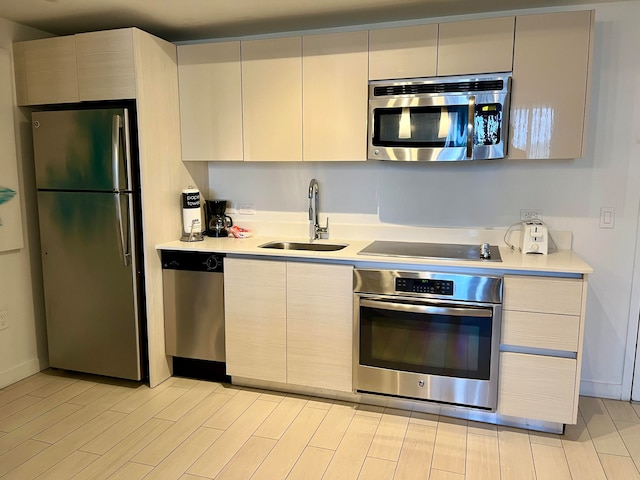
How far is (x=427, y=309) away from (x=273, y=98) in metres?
1.60

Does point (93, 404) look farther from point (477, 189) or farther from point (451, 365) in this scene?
point (477, 189)

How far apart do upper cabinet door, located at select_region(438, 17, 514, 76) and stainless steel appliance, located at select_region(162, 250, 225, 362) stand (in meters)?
1.75

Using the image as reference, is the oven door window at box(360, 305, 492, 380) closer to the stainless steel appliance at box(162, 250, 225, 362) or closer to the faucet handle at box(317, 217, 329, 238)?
the faucet handle at box(317, 217, 329, 238)

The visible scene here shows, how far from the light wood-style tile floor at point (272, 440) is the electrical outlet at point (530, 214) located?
1145mm

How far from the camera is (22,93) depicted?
123 inches

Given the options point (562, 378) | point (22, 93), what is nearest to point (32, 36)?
point (22, 93)

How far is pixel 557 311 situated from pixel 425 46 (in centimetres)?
159

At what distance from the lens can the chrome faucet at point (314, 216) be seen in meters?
3.20

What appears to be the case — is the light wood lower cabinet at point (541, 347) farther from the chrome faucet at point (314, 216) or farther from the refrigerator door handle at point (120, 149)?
the refrigerator door handle at point (120, 149)

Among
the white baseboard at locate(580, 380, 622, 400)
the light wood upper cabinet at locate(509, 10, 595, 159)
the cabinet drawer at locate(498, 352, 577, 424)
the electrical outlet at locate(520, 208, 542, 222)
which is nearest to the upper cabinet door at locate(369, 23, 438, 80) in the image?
the light wood upper cabinet at locate(509, 10, 595, 159)

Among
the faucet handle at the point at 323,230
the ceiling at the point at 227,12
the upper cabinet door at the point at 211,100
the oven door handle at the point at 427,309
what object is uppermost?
Result: the ceiling at the point at 227,12

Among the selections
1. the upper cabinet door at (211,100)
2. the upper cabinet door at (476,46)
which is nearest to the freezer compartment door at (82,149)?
the upper cabinet door at (211,100)

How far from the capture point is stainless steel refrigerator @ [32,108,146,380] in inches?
114

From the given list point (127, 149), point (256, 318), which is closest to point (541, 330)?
point (256, 318)
